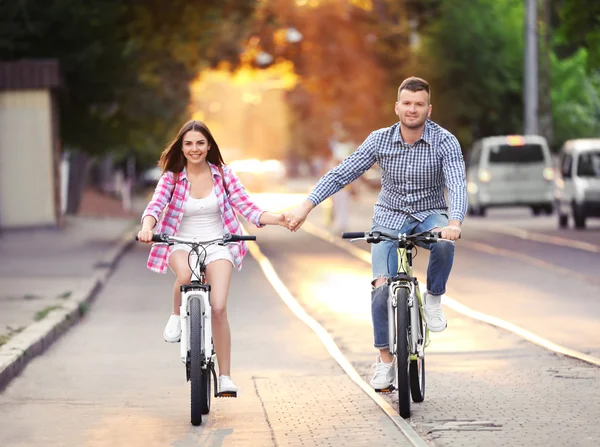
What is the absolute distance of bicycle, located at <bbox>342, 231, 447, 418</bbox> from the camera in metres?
8.48

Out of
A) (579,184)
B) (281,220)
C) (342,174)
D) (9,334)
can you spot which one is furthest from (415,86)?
(579,184)

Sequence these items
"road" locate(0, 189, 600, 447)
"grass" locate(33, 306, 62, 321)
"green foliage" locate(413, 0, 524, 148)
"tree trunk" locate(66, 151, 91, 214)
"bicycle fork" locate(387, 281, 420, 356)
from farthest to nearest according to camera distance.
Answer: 1. "green foliage" locate(413, 0, 524, 148)
2. "tree trunk" locate(66, 151, 91, 214)
3. "grass" locate(33, 306, 62, 321)
4. "bicycle fork" locate(387, 281, 420, 356)
5. "road" locate(0, 189, 600, 447)

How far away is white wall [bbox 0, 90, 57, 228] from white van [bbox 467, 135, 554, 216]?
41.0 ft

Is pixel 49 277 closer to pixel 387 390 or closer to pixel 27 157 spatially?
pixel 387 390

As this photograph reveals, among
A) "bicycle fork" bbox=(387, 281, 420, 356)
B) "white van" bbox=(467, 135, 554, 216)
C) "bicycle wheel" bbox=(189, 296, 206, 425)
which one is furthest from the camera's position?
"white van" bbox=(467, 135, 554, 216)

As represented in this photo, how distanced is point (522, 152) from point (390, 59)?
62.8 ft

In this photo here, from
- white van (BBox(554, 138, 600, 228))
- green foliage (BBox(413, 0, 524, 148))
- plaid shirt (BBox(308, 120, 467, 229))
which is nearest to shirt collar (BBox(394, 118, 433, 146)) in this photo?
plaid shirt (BBox(308, 120, 467, 229))

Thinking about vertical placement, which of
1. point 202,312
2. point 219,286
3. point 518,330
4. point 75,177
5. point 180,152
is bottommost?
point 518,330

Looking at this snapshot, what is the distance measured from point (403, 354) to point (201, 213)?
1.40 metres

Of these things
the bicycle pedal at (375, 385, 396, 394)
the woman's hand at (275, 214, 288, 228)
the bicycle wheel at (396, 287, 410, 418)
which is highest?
the woman's hand at (275, 214, 288, 228)

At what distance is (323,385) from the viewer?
1012 cm

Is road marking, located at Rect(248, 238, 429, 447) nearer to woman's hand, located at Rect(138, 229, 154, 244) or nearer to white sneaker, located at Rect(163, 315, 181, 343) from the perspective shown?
white sneaker, located at Rect(163, 315, 181, 343)

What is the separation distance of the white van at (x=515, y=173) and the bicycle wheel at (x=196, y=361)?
31.8 meters

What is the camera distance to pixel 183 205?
28.8 ft
